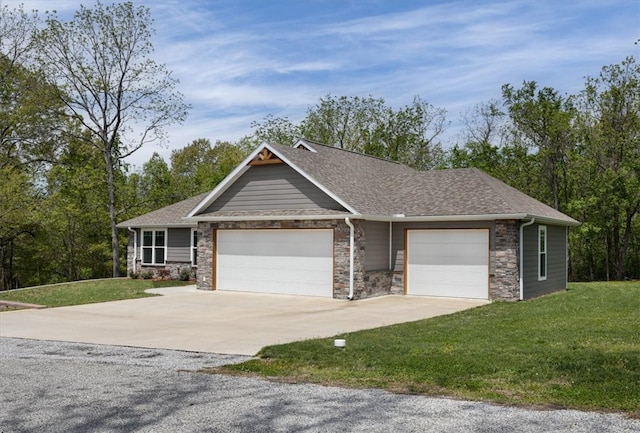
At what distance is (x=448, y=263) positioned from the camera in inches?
759

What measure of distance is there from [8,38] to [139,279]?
18000 mm

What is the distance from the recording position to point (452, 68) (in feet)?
90.8

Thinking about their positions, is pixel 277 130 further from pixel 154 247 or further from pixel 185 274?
pixel 185 274

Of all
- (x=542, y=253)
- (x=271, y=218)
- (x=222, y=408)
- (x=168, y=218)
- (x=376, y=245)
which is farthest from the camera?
(x=168, y=218)

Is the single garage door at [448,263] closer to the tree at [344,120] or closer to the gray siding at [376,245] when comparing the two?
the gray siding at [376,245]

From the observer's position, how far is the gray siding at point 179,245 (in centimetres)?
2731

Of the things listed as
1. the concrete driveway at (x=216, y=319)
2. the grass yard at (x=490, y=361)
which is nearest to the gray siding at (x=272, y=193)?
the concrete driveway at (x=216, y=319)

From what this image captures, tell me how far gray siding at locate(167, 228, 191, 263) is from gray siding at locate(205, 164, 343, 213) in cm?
594

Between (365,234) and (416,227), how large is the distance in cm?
181

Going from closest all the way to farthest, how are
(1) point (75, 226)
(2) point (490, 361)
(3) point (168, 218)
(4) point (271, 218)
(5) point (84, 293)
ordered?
(2) point (490, 361)
(4) point (271, 218)
(5) point (84, 293)
(3) point (168, 218)
(1) point (75, 226)

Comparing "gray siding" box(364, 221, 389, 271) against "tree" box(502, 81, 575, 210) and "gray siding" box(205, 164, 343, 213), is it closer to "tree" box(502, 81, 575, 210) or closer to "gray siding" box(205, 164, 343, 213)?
"gray siding" box(205, 164, 343, 213)

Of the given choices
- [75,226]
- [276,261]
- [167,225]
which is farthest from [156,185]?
[276,261]

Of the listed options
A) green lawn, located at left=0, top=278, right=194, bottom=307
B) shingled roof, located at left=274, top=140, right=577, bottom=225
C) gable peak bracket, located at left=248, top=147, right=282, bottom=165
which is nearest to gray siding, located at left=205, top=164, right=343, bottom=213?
gable peak bracket, located at left=248, top=147, right=282, bottom=165

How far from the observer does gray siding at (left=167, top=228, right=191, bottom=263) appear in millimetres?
27312
